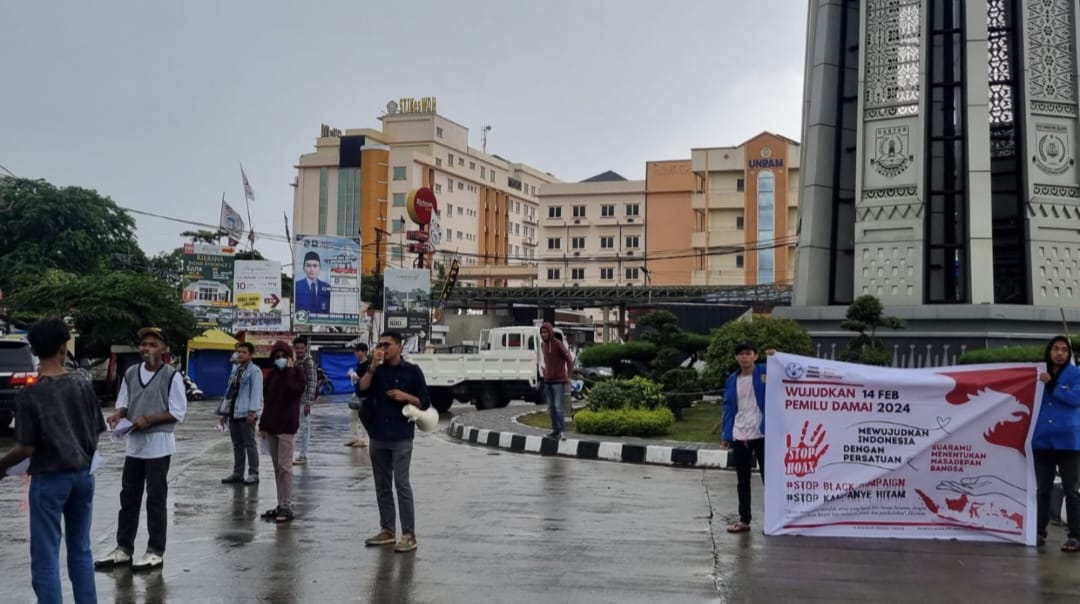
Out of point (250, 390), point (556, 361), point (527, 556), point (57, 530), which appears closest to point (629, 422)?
point (556, 361)

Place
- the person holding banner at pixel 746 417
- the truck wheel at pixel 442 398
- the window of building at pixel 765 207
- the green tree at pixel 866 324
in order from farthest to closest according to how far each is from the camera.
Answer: the window of building at pixel 765 207, the truck wheel at pixel 442 398, the green tree at pixel 866 324, the person holding banner at pixel 746 417

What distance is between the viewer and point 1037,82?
19.4 metres

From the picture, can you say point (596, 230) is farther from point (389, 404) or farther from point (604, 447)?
point (389, 404)

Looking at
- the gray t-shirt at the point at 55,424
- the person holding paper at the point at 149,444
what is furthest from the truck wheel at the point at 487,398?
the gray t-shirt at the point at 55,424

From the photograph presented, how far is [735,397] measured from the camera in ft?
29.9

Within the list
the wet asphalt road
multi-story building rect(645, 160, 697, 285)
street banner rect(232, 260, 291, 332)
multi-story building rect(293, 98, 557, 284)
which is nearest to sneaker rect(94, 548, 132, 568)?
the wet asphalt road

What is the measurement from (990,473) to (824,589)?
2784mm

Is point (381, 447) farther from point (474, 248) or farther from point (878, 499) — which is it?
point (474, 248)

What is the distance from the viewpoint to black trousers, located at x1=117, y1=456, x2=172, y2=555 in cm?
727

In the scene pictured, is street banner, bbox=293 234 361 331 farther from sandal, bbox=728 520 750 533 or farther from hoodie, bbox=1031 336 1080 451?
hoodie, bbox=1031 336 1080 451

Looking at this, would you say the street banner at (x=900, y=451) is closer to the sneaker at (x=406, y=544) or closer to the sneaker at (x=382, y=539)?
the sneaker at (x=406, y=544)

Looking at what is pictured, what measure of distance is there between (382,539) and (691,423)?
11.4m

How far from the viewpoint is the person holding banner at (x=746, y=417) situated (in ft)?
29.2

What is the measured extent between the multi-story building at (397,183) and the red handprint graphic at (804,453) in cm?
7859
